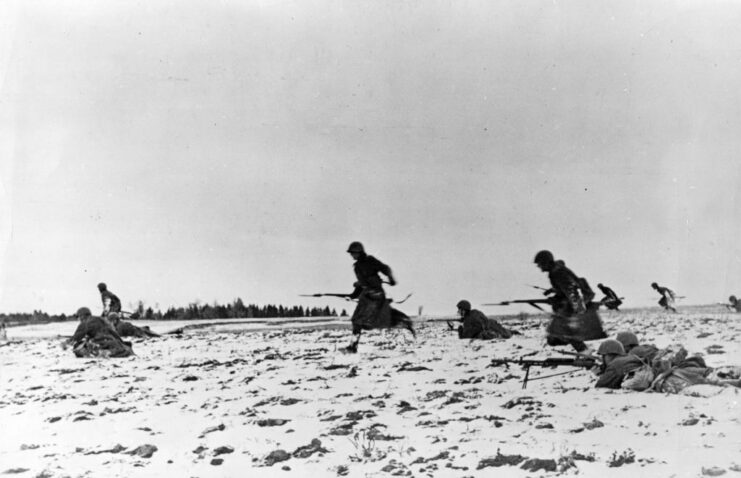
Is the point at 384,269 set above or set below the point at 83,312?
above

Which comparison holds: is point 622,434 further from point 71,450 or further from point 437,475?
point 71,450

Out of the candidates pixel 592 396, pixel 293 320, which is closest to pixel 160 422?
pixel 592 396

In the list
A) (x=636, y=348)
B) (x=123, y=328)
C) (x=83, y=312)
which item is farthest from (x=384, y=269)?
(x=123, y=328)

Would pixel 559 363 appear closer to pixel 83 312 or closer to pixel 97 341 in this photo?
pixel 97 341

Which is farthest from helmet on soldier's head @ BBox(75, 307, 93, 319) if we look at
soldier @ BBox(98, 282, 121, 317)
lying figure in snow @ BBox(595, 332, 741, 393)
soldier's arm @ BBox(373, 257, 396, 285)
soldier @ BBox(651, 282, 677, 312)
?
soldier @ BBox(651, 282, 677, 312)

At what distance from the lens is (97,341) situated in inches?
516

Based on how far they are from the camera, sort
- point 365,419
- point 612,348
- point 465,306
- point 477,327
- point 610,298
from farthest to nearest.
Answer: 1. point 610,298
2. point 465,306
3. point 477,327
4. point 612,348
5. point 365,419

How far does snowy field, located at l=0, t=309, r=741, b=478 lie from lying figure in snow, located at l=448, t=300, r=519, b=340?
114 centimetres

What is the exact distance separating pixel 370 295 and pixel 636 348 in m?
5.19

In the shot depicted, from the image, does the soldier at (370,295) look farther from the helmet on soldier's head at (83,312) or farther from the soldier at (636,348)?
the helmet on soldier's head at (83,312)

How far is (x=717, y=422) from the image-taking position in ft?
20.6

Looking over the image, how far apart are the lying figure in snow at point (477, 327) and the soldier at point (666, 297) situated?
7373 millimetres

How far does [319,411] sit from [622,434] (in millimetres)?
3469

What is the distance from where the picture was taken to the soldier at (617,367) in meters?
7.86
